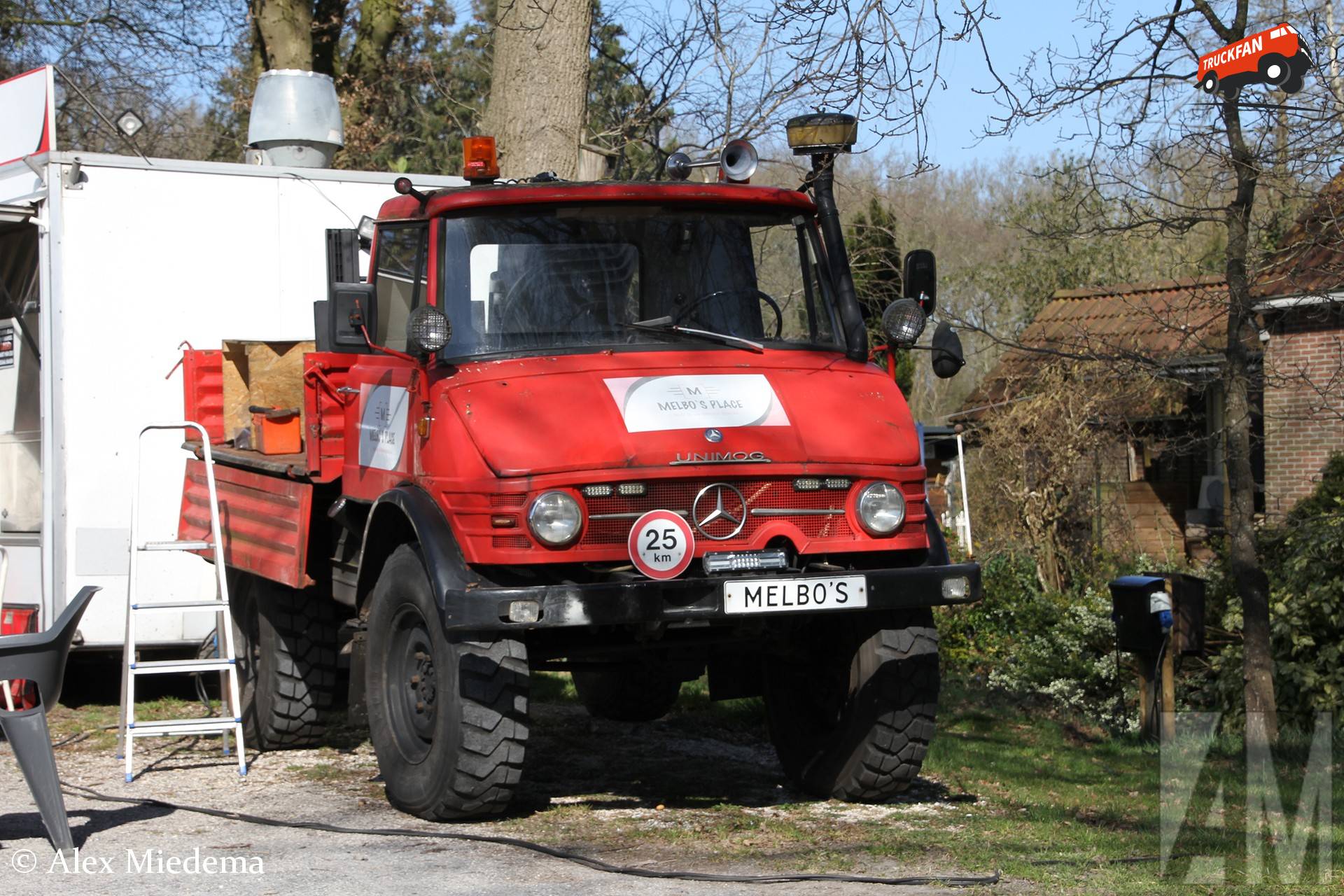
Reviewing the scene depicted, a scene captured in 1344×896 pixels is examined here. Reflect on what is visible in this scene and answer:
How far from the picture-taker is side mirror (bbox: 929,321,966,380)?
6.97m

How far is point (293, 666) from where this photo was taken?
8562 millimetres

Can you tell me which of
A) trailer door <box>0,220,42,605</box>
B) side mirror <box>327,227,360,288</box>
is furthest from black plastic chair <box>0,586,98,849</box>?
trailer door <box>0,220,42,605</box>

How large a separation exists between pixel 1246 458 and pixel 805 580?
5.46 meters

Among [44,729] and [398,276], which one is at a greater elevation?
[398,276]

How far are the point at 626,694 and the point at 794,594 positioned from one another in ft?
11.3

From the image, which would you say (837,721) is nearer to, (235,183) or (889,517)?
(889,517)

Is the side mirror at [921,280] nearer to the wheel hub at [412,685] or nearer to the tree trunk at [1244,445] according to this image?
the wheel hub at [412,685]

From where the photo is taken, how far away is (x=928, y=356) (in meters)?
38.1

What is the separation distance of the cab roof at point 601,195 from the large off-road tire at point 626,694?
299cm

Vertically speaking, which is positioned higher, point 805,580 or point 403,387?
point 403,387

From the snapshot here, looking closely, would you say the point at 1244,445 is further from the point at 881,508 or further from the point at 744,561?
the point at 744,561

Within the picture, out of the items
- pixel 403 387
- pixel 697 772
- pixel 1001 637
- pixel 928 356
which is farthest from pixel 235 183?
pixel 928 356

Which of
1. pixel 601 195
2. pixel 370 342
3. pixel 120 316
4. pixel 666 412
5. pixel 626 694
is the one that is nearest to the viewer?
pixel 666 412

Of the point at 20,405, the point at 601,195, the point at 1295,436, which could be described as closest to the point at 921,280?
the point at 601,195
